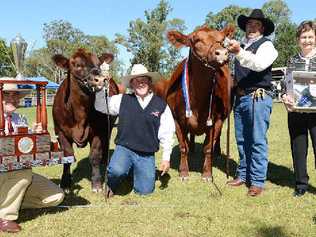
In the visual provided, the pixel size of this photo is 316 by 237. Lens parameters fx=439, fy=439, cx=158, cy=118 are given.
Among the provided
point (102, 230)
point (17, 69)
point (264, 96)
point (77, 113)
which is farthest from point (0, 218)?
point (264, 96)

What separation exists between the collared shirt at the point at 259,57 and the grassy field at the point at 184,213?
1.76 meters

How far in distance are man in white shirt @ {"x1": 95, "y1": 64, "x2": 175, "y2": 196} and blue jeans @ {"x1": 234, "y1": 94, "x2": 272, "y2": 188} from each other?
3.48ft

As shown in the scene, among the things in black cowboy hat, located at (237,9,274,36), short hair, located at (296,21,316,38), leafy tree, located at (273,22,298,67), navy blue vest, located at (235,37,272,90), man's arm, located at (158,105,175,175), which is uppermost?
leafy tree, located at (273,22,298,67)

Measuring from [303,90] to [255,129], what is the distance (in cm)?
88

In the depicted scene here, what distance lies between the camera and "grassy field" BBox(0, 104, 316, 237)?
466cm

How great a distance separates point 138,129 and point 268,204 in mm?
2020

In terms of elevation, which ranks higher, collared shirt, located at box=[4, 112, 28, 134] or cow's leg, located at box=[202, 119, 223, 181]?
collared shirt, located at box=[4, 112, 28, 134]

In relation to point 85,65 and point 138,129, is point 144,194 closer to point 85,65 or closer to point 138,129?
point 138,129

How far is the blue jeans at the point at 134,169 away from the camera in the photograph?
6121 millimetres

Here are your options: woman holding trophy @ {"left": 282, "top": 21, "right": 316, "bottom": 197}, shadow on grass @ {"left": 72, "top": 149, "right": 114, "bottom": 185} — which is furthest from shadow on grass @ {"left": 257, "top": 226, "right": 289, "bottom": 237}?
shadow on grass @ {"left": 72, "top": 149, "right": 114, "bottom": 185}

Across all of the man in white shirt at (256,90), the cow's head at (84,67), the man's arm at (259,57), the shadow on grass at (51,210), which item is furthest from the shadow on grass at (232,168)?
the cow's head at (84,67)

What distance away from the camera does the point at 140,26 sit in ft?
161

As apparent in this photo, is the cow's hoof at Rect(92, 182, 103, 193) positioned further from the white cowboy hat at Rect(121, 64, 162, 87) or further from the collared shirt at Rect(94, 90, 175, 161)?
the white cowboy hat at Rect(121, 64, 162, 87)

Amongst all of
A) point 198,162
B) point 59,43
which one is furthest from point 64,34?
point 198,162
